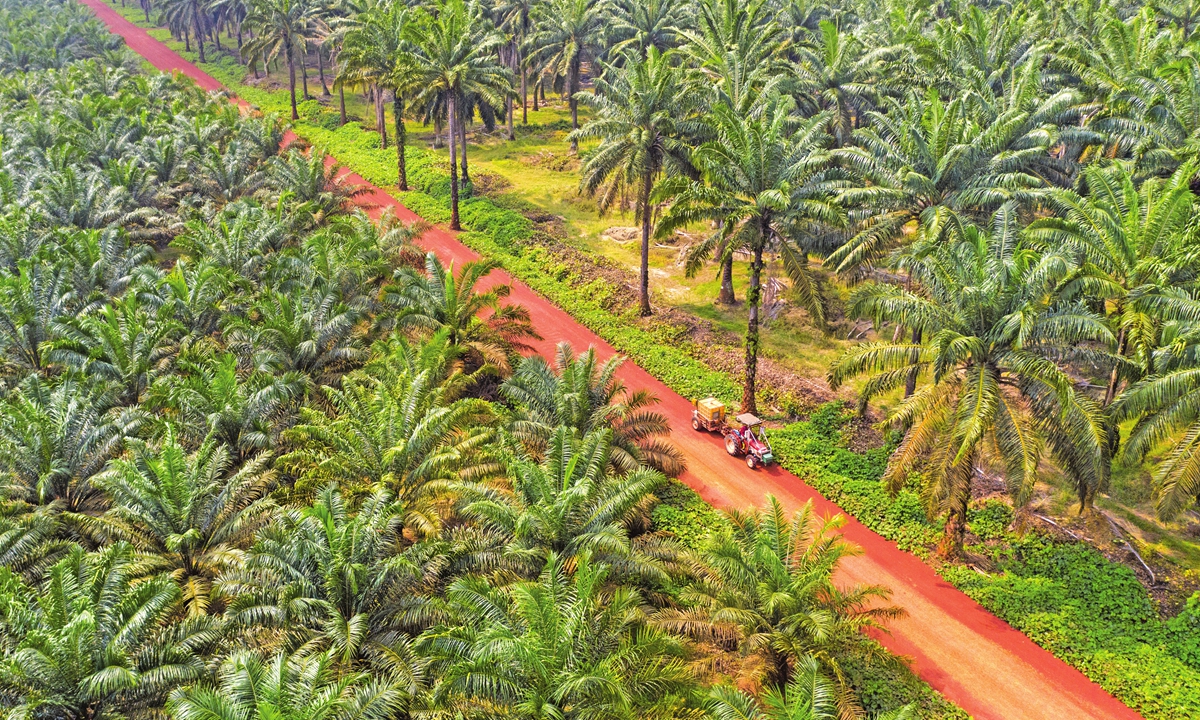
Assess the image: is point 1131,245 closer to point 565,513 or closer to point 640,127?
point 640,127

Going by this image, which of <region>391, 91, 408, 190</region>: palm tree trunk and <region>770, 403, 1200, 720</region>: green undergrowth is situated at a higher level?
<region>391, 91, 408, 190</region>: palm tree trunk

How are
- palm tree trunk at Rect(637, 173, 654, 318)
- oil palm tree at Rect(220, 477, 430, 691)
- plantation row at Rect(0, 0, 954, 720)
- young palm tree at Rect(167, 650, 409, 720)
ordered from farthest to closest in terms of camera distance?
palm tree trunk at Rect(637, 173, 654, 318) < oil palm tree at Rect(220, 477, 430, 691) < plantation row at Rect(0, 0, 954, 720) < young palm tree at Rect(167, 650, 409, 720)

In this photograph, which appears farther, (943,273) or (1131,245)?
(1131,245)

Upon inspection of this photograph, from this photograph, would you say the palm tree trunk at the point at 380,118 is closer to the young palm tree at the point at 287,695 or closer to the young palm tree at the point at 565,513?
the young palm tree at the point at 565,513

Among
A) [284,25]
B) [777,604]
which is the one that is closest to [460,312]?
[777,604]

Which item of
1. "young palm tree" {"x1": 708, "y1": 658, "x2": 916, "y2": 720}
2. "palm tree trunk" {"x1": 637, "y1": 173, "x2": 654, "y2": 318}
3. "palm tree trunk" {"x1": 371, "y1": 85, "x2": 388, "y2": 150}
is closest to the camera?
"young palm tree" {"x1": 708, "y1": 658, "x2": 916, "y2": 720}

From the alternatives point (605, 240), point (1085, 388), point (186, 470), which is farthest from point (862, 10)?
point (186, 470)

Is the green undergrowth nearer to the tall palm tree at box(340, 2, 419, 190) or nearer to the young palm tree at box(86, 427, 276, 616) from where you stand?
the young palm tree at box(86, 427, 276, 616)

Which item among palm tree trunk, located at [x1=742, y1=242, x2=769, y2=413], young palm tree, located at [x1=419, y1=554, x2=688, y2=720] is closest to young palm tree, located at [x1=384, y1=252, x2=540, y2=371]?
palm tree trunk, located at [x1=742, y1=242, x2=769, y2=413]
